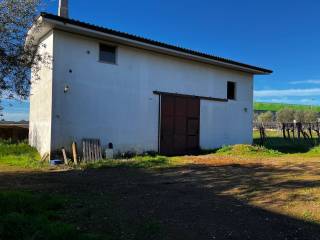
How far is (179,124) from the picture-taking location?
18406 millimetres

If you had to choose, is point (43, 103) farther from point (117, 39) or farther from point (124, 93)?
point (117, 39)

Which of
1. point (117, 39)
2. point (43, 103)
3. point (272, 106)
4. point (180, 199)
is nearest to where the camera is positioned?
point (180, 199)

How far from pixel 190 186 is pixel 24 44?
6.07 m

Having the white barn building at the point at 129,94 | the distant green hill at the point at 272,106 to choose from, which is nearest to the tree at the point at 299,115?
the distant green hill at the point at 272,106

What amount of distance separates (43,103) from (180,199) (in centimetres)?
964

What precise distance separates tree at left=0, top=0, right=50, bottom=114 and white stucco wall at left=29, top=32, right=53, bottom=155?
2.37 m

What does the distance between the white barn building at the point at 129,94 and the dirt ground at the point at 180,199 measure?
358 centimetres

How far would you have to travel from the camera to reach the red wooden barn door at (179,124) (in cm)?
1783

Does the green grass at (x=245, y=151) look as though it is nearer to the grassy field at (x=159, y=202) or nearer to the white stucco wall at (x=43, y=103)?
the grassy field at (x=159, y=202)

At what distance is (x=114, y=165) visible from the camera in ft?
42.8

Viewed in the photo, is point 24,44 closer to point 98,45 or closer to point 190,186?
point 98,45

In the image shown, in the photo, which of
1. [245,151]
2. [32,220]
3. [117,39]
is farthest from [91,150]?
[32,220]

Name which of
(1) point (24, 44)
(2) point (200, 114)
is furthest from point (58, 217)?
(2) point (200, 114)

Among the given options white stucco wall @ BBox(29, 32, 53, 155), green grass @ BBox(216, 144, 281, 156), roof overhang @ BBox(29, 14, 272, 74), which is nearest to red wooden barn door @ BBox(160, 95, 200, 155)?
green grass @ BBox(216, 144, 281, 156)
